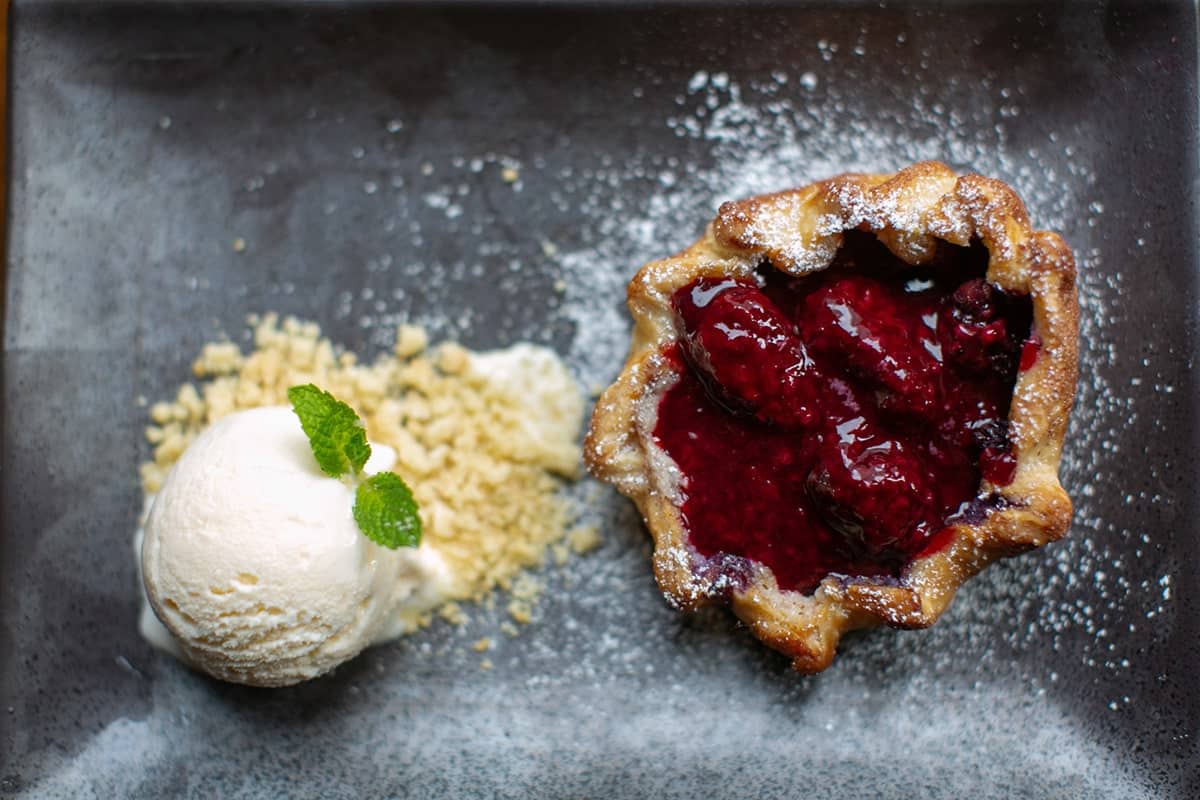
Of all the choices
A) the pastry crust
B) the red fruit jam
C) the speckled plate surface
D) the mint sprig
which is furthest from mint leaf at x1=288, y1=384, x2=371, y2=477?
the red fruit jam

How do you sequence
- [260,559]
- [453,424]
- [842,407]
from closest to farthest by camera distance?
1. [842,407]
2. [260,559]
3. [453,424]

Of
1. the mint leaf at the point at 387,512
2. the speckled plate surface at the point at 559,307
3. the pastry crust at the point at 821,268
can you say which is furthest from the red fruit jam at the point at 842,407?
the mint leaf at the point at 387,512

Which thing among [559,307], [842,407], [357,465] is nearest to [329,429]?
[357,465]

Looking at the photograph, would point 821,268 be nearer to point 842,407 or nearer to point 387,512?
point 842,407

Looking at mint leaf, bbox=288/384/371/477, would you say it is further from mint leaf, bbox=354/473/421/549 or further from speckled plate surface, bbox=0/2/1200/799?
speckled plate surface, bbox=0/2/1200/799

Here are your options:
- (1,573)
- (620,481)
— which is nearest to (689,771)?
(620,481)

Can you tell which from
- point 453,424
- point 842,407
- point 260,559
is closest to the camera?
point 842,407
